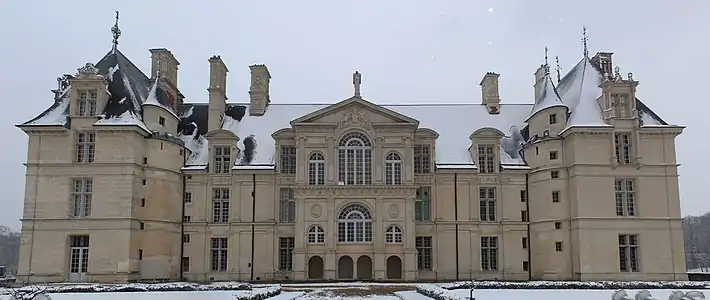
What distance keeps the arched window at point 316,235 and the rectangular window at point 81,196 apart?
11.8 m

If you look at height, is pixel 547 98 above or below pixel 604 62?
below

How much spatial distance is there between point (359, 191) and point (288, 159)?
5.00m

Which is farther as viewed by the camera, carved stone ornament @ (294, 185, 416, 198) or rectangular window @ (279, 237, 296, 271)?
rectangular window @ (279, 237, 296, 271)

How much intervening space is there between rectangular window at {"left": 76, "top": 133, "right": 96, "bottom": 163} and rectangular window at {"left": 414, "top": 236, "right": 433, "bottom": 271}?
61.4ft

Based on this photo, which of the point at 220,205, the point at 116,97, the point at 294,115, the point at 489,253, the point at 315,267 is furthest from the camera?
the point at 294,115

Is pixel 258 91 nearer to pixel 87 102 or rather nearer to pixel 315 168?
pixel 315 168

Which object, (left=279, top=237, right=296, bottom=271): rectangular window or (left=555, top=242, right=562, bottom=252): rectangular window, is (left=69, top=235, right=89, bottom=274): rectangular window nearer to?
(left=279, top=237, right=296, bottom=271): rectangular window

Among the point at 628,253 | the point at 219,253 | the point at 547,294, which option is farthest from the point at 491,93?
the point at 547,294

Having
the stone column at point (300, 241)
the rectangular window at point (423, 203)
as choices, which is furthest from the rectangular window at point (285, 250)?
the rectangular window at point (423, 203)

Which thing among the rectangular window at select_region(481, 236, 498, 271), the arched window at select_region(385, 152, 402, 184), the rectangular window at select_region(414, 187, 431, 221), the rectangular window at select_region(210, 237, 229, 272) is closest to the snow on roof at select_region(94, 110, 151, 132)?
the rectangular window at select_region(210, 237, 229, 272)

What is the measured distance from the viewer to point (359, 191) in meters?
35.2

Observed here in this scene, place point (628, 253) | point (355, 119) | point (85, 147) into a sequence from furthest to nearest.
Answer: point (355, 119) → point (85, 147) → point (628, 253)

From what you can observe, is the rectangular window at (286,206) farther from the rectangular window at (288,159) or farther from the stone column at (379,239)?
the stone column at (379,239)

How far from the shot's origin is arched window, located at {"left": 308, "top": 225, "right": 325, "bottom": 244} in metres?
35.0
